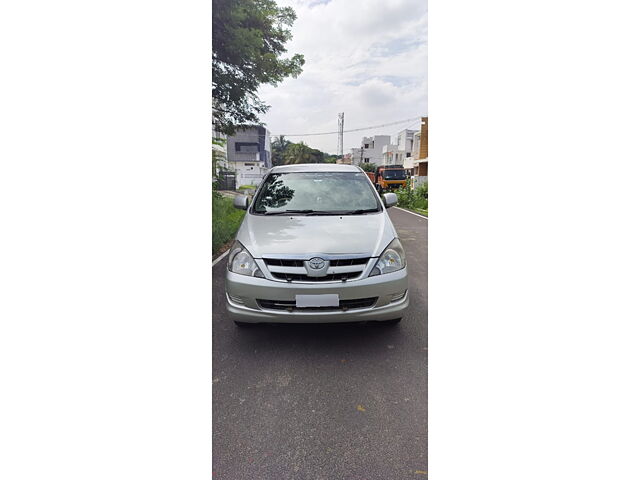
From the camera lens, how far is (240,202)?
9.91 feet

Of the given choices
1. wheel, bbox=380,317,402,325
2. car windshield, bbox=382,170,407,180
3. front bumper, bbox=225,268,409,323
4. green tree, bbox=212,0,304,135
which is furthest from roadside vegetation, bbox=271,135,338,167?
car windshield, bbox=382,170,407,180

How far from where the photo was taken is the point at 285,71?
2.67 metres

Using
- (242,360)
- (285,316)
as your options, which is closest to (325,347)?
(285,316)

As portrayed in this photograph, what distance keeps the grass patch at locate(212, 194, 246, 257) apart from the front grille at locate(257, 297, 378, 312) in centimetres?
67

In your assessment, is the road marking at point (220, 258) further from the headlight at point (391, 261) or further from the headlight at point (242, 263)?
the headlight at point (391, 261)

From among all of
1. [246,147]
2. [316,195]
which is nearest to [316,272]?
[316,195]

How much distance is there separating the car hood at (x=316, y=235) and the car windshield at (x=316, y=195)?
0.12 meters

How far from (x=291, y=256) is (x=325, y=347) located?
0.71 m

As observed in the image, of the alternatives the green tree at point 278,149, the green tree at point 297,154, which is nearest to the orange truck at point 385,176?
the green tree at point 297,154

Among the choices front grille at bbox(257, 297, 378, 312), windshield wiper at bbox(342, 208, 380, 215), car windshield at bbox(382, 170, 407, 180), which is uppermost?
car windshield at bbox(382, 170, 407, 180)

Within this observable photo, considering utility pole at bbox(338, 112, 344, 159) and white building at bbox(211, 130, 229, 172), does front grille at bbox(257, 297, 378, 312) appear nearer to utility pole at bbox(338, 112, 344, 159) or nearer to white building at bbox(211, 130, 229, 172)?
white building at bbox(211, 130, 229, 172)

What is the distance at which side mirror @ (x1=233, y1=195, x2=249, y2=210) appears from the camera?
300 centimetres

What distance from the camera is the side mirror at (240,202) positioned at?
9.83 feet
